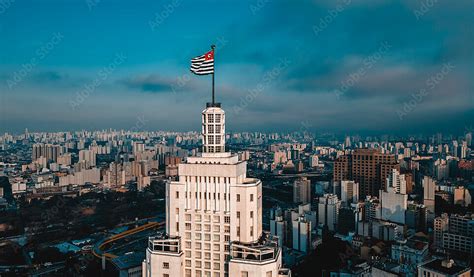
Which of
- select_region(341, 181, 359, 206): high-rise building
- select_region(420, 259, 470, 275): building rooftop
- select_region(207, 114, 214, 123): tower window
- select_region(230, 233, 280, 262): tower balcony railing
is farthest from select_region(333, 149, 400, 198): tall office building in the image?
select_region(207, 114, 214, 123): tower window

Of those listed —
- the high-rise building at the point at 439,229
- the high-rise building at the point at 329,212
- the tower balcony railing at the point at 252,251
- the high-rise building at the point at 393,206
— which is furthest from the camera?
the high-rise building at the point at 329,212

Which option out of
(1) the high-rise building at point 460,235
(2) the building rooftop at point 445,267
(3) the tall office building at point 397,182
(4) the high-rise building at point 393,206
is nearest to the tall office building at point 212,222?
(2) the building rooftop at point 445,267

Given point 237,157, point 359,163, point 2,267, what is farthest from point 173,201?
point 359,163

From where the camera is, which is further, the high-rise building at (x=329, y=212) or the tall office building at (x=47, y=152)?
the tall office building at (x=47, y=152)

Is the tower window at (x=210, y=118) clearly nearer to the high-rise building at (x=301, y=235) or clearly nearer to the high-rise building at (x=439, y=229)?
the high-rise building at (x=301, y=235)

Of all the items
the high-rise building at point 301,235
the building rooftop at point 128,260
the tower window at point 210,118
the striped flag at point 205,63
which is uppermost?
the striped flag at point 205,63

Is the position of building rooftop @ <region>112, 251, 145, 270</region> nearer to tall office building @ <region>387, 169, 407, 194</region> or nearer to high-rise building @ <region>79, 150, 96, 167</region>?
tall office building @ <region>387, 169, 407, 194</region>
